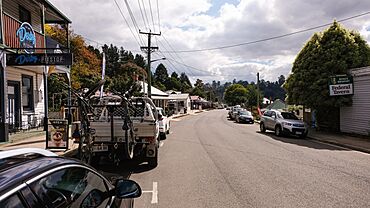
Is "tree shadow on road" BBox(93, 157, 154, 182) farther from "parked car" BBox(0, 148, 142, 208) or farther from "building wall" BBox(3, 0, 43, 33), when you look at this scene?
"building wall" BBox(3, 0, 43, 33)

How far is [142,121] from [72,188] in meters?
7.49

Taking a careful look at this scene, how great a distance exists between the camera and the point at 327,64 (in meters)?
21.5

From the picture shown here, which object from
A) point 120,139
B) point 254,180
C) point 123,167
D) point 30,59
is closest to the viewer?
point 254,180

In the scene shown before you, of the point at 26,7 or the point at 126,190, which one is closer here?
the point at 126,190

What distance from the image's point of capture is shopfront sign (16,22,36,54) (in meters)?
16.0

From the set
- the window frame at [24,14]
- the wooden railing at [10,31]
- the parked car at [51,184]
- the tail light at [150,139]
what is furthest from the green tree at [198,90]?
the parked car at [51,184]

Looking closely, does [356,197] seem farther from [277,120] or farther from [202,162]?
[277,120]

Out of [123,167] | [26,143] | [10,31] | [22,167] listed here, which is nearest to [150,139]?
[123,167]

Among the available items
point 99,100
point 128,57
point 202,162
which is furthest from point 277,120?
point 128,57

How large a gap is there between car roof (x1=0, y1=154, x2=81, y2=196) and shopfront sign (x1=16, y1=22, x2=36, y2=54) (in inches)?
581

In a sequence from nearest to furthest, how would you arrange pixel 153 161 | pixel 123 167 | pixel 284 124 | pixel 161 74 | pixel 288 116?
pixel 153 161 → pixel 123 167 → pixel 284 124 → pixel 288 116 → pixel 161 74

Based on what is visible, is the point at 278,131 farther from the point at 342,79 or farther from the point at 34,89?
the point at 34,89

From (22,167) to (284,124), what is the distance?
791 inches

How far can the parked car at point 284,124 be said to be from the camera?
20.6 metres
